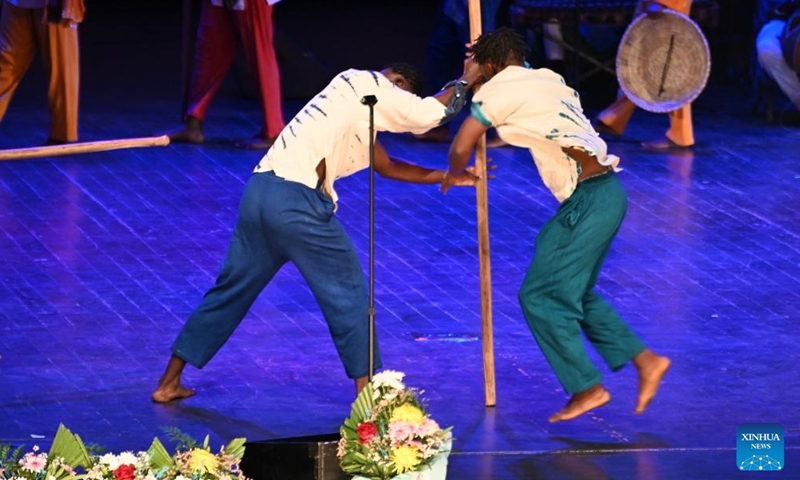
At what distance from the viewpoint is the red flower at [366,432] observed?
6.16 metres

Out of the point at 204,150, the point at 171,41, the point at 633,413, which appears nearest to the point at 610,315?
the point at 633,413

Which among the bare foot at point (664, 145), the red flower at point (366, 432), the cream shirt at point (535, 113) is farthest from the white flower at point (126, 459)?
the bare foot at point (664, 145)

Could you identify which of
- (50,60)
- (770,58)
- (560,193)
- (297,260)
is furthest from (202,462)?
(770,58)

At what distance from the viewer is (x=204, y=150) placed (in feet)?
42.8

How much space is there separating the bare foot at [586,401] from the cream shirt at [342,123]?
1.26m

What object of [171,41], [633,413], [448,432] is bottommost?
[171,41]

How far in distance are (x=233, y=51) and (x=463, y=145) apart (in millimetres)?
5813

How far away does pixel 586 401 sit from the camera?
24.7ft

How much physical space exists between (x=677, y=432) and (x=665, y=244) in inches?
128

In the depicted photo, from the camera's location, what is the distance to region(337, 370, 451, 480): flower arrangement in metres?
6.08

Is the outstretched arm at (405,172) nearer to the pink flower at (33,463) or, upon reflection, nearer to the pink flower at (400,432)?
the pink flower at (400,432)

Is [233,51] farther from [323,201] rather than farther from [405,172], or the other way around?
[323,201]

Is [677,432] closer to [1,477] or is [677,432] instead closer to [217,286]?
[217,286]

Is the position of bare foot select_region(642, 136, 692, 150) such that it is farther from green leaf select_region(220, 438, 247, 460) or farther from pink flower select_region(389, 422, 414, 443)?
green leaf select_region(220, 438, 247, 460)
